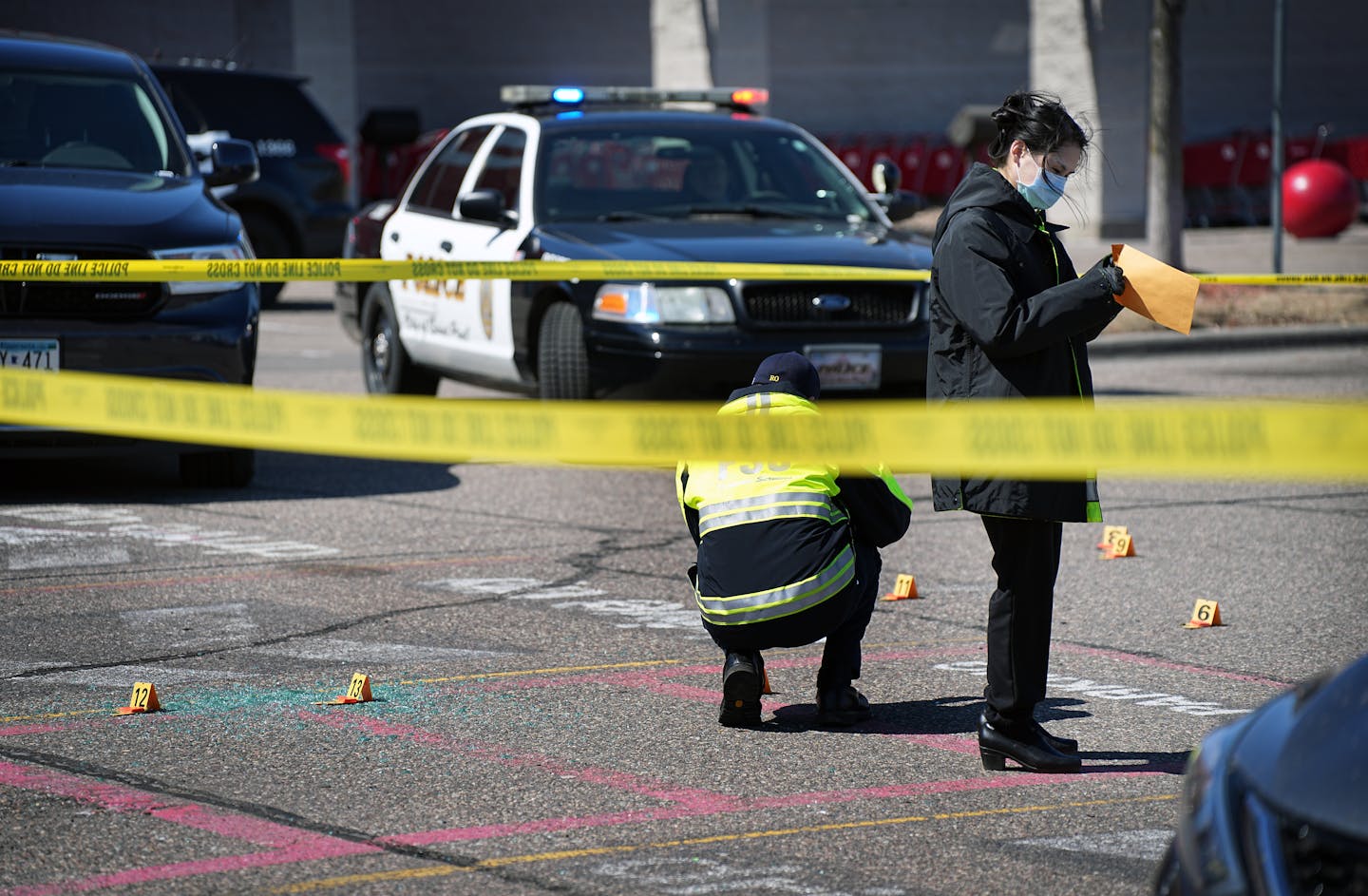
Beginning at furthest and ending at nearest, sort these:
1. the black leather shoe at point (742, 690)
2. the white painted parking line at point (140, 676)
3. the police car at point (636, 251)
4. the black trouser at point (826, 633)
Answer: the police car at point (636, 251)
the white painted parking line at point (140, 676)
the black trouser at point (826, 633)
the black leather shoe at point (742, 690)

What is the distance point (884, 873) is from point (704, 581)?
147cm

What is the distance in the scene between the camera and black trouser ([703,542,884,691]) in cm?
534

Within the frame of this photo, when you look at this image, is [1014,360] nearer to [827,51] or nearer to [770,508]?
[770,508]

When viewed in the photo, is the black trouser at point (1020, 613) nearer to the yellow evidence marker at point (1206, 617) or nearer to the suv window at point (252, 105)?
the yellow evidence marker at point (1206, 617)

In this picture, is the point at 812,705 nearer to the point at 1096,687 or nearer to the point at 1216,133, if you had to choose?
the point at 1096,687

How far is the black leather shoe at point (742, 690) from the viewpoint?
206 inches

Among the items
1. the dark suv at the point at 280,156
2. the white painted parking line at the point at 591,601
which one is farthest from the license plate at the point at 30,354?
the dark suv at the point at 280,156

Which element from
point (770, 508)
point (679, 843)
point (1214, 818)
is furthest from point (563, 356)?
point (1214, 818)

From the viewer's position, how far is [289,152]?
18.4 m

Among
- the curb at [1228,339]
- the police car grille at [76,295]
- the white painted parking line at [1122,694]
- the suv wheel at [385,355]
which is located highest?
the police car grille at [76,295]

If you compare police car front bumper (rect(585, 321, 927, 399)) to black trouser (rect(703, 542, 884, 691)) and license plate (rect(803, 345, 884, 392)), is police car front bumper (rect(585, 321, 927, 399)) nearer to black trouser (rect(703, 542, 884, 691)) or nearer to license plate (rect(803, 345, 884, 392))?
license plate (rect(803, 345, 884, 392))

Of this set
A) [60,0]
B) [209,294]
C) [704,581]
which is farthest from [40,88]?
[60,0]

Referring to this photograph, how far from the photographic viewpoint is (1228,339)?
1548cm

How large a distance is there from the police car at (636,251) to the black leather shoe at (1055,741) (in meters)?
4.26
